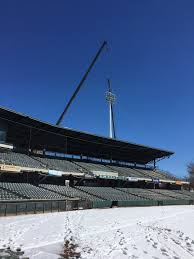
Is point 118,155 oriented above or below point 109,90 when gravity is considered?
below

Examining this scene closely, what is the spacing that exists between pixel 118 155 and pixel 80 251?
5478 centimetres

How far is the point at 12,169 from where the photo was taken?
36.4m

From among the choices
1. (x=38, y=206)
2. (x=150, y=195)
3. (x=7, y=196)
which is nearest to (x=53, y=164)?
(x=38, y=206)

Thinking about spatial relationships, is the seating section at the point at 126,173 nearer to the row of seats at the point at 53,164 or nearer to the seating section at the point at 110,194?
the row of seats at the point at 53,164

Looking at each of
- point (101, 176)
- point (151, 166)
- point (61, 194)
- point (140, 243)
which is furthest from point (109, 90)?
point (140, 243)

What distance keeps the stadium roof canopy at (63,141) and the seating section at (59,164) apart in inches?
94.7

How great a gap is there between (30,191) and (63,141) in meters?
17.4

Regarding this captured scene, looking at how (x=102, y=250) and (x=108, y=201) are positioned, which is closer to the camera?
(x=102, y=250)

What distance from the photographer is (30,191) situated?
35656mm

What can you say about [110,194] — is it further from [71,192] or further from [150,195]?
[150,195]

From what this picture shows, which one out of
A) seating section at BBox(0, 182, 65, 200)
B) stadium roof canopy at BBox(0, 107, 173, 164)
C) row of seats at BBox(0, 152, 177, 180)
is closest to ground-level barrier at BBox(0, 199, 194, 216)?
seating section at BBox(0, 182, 65, 200)

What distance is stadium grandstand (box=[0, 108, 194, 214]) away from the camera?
125 ft

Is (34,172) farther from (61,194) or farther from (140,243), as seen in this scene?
(140,243)

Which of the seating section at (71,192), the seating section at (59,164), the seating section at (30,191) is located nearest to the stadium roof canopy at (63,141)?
the seating section at (59,164)
